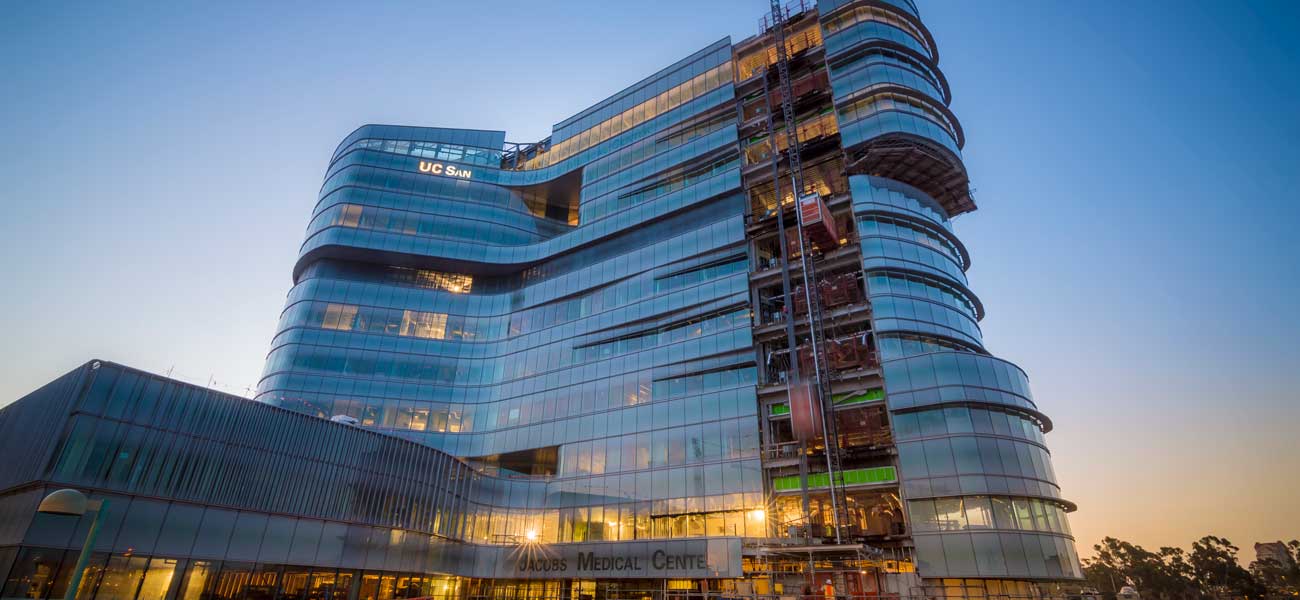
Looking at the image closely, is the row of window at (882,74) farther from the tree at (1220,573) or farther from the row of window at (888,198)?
the tree at (1220,573)

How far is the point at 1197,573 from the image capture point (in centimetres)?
12400

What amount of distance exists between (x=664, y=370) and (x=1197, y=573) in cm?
13905

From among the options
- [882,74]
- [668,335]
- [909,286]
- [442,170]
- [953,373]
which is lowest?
[953,373]

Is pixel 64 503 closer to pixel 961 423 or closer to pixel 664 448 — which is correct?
pixel 664 448

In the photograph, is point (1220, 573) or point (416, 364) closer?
point (416, 364)

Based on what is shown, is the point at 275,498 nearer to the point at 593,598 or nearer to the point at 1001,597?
the point at 593,598

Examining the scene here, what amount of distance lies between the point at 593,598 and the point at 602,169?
149 feet

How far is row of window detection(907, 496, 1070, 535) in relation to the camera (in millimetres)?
38844

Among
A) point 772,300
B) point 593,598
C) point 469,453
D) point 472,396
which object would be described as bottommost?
point 593,598

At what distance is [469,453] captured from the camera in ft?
208

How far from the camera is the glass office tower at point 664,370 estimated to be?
129 ft

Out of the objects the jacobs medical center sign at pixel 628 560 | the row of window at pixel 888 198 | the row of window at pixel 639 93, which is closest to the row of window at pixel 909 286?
the row of window at pixel 888 198

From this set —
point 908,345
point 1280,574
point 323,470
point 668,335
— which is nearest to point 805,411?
point 908,345

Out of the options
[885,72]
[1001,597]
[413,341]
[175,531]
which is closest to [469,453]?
[413,341]
